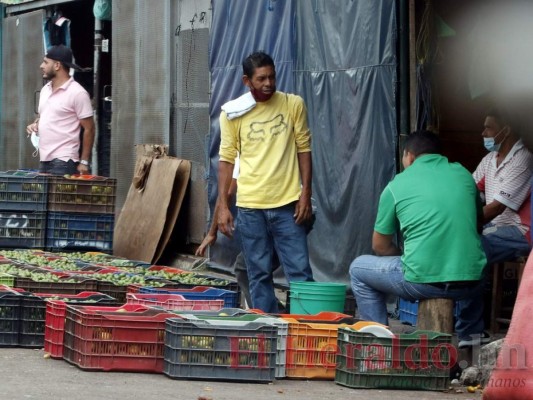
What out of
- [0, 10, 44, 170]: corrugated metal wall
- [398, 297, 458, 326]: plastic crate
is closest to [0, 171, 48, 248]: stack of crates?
[398, 297, 458, 326]: plastic crate

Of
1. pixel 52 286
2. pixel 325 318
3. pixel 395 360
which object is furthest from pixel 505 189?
pixel 52 286

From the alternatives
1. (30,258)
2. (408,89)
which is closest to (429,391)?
(408,89)

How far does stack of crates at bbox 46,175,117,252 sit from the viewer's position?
13023mm

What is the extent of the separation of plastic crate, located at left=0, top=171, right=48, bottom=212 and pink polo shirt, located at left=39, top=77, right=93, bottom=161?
46cm

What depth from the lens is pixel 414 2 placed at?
10664 mm

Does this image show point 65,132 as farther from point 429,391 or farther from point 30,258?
point 429,391

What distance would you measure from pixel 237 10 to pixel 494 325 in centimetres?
498

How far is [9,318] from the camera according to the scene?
8484 millimetres

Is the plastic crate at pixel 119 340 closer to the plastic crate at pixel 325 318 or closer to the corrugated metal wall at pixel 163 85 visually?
the plastic crate at pixel 325 318

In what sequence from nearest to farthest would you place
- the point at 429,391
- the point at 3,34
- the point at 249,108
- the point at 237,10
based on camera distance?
1. the point at 429,391
2. the point at 249,108
3. the point at 237,10
4. the point at 3,34

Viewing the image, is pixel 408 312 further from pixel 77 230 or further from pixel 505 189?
pixel 77 230

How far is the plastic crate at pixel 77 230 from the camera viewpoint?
1311 cm

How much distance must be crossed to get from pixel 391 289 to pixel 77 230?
559 cm

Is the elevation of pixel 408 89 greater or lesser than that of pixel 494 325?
greater
